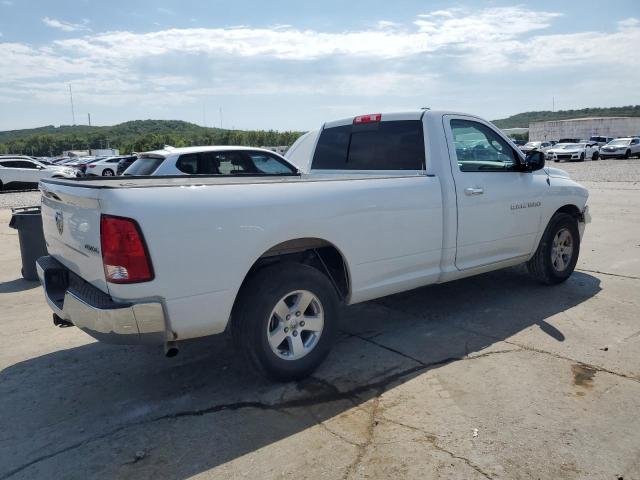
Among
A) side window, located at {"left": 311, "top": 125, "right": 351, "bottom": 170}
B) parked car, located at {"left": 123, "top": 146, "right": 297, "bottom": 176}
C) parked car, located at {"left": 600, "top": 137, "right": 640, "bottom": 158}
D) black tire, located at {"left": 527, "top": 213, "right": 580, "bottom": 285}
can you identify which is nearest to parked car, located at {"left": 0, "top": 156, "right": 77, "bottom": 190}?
parked car, located at {"left": 123, "top": 146, "right": 297, "bottom": 176}

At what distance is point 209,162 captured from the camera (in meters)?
9.36

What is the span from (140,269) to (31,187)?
24204mm

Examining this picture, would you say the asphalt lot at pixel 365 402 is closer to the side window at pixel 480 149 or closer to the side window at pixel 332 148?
the side window at pixel 480 149

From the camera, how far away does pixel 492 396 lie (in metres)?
3.54

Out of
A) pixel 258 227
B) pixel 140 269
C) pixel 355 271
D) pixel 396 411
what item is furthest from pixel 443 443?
pixel 140 269

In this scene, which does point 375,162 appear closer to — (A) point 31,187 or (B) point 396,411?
(B) point 396,411

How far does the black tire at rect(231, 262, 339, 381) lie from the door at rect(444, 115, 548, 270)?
1.66 m

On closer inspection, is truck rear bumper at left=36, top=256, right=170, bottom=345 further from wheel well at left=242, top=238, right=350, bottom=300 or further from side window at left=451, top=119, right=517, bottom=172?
side window at left=451, top=119, right=517, bottom=172

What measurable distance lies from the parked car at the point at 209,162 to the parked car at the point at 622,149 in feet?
112

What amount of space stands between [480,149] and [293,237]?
8.76 ft

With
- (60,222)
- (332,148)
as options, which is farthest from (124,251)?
(332,148)

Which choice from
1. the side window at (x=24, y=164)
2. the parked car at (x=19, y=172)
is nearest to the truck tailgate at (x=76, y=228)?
the parked car at (x=19, y=172)

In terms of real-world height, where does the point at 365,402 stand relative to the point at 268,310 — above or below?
below

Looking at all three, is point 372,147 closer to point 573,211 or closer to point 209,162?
point 573,211
